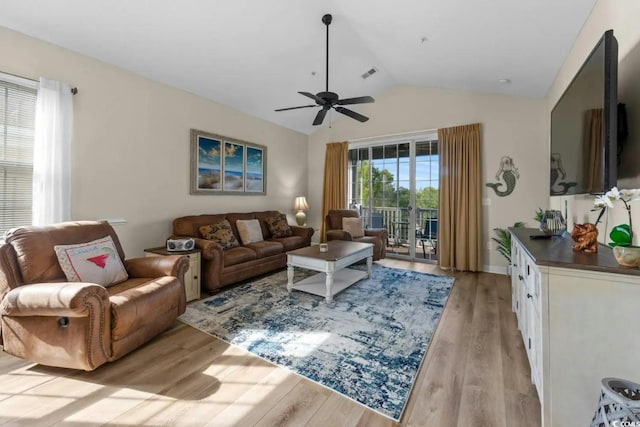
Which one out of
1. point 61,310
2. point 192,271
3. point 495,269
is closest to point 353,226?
point 495,269

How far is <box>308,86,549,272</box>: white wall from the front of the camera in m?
4.18

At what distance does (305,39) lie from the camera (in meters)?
3.60

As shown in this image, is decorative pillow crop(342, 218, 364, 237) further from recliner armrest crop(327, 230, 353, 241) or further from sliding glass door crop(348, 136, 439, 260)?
sliding glass door crop(348, 136, 439, 260)

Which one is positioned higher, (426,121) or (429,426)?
(426,121)

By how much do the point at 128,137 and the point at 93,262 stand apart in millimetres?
1800

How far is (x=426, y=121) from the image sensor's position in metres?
5.00

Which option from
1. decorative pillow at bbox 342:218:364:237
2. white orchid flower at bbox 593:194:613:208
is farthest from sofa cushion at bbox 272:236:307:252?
white orchid flower at bbox 593:194:613:208

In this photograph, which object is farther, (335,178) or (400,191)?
(335,178)

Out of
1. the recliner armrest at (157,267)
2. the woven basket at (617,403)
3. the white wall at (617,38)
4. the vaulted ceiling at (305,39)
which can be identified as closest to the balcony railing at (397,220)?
the vaulted ceiling at (305,39)

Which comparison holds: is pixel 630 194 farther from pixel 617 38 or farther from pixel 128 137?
pixel 128 137

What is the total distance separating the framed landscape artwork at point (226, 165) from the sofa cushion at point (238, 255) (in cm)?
118

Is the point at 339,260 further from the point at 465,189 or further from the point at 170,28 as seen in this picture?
the point at 170,28

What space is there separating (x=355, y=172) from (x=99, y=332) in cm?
497

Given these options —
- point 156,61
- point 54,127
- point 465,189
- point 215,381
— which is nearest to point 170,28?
point 156,61
